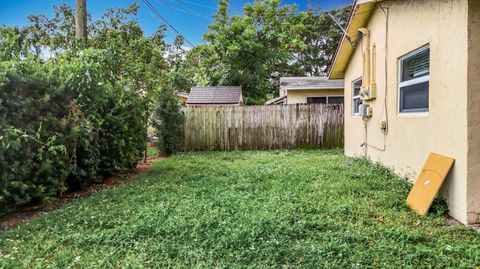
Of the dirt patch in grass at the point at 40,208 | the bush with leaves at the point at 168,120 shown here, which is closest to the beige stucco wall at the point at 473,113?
the dirt patch in grass at the point at 40,208

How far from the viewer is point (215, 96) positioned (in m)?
15.4

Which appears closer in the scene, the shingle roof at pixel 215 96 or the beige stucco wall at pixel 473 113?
the beige stucco wall at pixel 473 113

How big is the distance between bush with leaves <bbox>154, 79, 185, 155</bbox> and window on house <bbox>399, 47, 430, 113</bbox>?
6552mm

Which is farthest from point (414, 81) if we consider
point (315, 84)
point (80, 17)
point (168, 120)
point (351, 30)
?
point (315, 84)

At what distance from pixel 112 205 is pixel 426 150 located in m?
4.25

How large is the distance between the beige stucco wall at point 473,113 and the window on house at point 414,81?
1.06 metres

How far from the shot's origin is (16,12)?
10617 millimetres

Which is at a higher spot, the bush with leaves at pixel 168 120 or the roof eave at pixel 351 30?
the roof eave at pixel 351 30

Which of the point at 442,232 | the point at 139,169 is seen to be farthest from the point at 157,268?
the point at 139,169

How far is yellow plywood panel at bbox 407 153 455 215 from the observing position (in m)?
3.50

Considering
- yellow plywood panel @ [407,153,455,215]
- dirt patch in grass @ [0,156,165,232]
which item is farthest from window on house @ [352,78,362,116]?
dirt patch in grass @ [0,156,165,232]

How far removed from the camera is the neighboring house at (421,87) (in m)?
3.19

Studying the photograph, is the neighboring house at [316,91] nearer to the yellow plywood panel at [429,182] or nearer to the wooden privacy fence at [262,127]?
the wooden privacy fence at [262,127]

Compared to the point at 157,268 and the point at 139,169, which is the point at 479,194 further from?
the point at 139,169
